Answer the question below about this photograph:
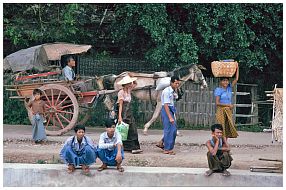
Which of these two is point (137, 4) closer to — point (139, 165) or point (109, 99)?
point (109, 99)

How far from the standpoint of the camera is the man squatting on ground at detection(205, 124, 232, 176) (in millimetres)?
8242

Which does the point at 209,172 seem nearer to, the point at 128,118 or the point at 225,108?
the point at 225,108

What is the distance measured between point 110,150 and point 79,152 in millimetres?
426

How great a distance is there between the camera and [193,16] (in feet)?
50.5

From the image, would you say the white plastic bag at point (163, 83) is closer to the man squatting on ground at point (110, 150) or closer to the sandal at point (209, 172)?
the man squatting on ground at point (110, 150)

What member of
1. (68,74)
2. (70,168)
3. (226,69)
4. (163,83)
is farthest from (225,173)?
(68,74)

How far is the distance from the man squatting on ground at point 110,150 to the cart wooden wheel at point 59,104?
439 cm

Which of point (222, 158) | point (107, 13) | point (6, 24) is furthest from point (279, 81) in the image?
point (222, 158)

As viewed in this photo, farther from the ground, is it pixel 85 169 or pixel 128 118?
pixel 128 118

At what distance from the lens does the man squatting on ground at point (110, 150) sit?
330 inches

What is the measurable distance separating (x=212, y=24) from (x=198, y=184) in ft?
23.7

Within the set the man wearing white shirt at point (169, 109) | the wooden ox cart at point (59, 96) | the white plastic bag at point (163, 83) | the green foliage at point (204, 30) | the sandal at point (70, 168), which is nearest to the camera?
the sandal at point (70, 168)

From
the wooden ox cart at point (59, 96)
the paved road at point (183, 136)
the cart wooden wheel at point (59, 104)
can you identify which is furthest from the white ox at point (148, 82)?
the cart wooden wheel at point (59, 104)

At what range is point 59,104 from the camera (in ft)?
42.4
